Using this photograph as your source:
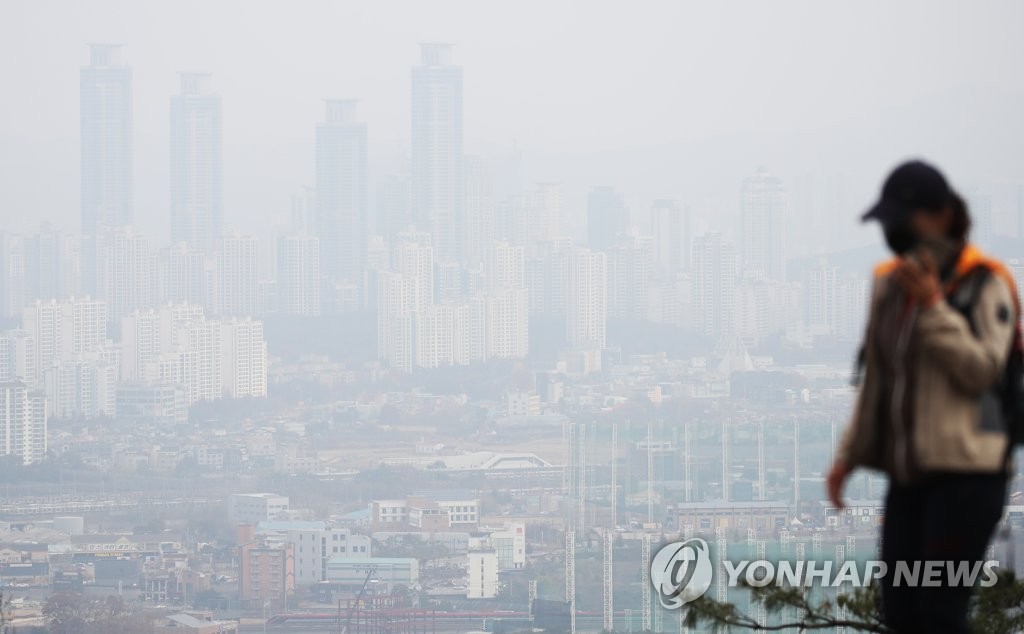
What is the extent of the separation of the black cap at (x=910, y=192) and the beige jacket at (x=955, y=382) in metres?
0.03

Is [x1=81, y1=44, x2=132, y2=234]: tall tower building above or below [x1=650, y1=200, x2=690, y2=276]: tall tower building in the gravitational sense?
above

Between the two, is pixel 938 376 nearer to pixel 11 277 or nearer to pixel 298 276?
pixel 298 276

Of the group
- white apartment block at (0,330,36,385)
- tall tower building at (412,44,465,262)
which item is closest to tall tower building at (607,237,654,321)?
tall tower building at (412,44,465,262)

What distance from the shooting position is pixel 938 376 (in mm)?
760

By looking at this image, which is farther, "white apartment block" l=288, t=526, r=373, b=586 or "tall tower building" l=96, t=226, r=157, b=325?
"tall tower building" l=96, t=226, r=157, b=325

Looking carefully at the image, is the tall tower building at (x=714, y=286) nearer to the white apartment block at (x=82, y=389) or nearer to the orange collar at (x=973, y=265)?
the white apartment block at (x=82, y=389)

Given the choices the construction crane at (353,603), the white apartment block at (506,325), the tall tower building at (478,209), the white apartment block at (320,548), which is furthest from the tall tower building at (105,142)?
the construction crane at (353,603)

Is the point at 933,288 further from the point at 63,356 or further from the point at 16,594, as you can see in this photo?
the point at 63,356

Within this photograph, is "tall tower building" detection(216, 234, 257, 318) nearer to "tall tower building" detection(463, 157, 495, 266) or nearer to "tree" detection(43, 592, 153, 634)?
"tall tower building" detection(463, 157, 495, 266)

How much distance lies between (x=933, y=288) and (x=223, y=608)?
1284 cm

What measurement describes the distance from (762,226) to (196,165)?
11028mm

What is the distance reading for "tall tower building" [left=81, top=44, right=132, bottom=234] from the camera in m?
28.0

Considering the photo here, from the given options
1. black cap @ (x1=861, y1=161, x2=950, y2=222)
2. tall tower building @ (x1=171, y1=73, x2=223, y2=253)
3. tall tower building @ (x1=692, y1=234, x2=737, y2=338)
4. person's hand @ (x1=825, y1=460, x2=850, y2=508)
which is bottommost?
person's hand @ (x1=825, y1=460, x2=850, y2=508)

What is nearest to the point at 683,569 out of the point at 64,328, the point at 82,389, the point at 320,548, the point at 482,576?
the point at 482,576
